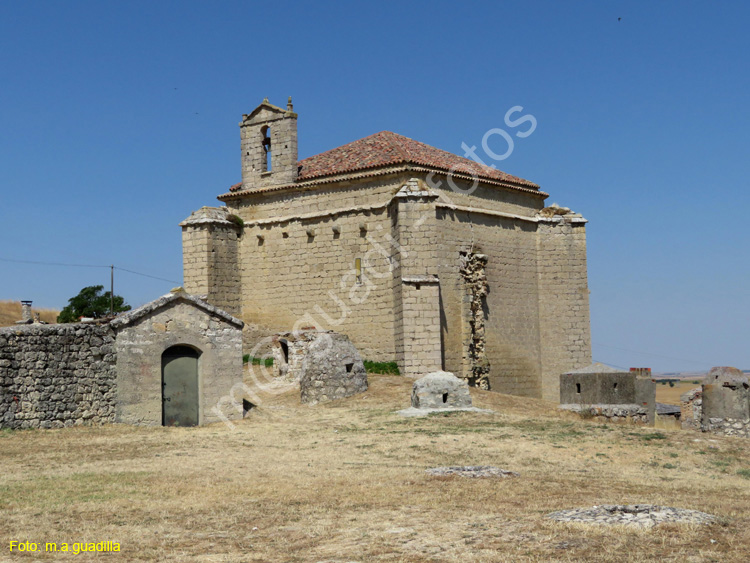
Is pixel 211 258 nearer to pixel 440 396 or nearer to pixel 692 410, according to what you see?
pixel 440 396

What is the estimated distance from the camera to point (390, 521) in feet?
24.0

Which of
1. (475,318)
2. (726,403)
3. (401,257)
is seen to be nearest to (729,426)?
(726,403)

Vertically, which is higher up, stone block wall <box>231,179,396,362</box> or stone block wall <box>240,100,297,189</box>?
stone block wall <box>240,100,297,189</box>

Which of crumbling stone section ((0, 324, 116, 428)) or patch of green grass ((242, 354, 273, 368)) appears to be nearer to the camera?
crumbling stone section ((0, 324, 116, 428))

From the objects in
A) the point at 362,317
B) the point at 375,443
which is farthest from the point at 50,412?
the point at 362,317

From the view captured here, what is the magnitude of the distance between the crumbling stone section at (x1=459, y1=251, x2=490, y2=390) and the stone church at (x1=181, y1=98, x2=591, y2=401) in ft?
0.15

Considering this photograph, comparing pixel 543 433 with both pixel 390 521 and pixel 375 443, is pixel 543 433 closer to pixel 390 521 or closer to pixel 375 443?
pixel 375 443

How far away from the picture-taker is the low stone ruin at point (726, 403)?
54.6ft

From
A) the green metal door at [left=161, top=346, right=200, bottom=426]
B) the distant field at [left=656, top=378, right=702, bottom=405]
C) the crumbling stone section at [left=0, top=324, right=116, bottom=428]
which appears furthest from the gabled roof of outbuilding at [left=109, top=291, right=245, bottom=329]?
the distant field at [left=656, top=378, right=702, bottom=405]

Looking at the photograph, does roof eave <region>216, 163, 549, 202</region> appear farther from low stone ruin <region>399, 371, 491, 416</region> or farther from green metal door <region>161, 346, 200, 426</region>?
green metal door <region>161, 346, 200, 426</region>

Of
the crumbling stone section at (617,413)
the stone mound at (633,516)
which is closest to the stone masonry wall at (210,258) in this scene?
the crumbling stone section at (617,413)

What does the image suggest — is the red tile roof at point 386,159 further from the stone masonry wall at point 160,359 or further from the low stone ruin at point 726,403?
the low stone ruin at point 726,403

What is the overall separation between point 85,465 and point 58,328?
14.3 feet

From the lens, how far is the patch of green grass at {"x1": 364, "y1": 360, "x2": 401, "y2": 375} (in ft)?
73.0
